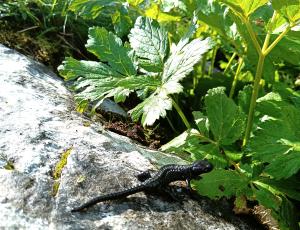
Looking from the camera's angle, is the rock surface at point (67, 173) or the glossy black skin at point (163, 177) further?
the glossy black skin at point (163, 177)

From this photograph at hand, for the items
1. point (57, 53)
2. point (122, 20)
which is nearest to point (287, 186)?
point (122, 20)

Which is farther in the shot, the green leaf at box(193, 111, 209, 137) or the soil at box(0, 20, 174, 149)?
the soil at box(0, 20, 174, 149)

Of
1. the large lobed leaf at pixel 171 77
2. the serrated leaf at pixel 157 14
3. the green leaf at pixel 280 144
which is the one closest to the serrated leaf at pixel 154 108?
the large lobed leaf at pixel 171 77

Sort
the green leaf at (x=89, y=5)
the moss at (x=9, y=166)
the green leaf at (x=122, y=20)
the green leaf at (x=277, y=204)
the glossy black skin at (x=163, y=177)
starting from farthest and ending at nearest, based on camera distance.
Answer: the green leaf at (x=122, y=20) → the green leaf at (x=89, y=5) → the green leaf at (x=277, y=204) → the moss at (x=9, y=166) → the glossy black skin at (x=163, y=177)

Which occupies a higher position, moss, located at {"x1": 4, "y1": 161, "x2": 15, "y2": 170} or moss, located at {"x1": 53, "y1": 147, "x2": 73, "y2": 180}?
moss, located at {"x1": 53, "y1": 147, "x2": 73, "y2": 180}

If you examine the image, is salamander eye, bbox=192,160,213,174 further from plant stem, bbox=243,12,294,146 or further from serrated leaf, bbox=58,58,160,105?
serrated leaf, bbox=58,58,160,105

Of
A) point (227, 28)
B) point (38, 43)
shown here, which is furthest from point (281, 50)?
point (38, 43)

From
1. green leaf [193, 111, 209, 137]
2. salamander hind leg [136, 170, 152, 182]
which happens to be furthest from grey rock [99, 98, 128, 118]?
salamander hind leg [136, 170, 152, 182]

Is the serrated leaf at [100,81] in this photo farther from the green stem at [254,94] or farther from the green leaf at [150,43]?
the green stem at [254,94]
